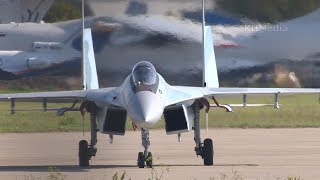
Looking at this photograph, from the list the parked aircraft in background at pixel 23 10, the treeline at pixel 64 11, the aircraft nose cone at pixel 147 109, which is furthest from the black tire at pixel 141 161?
the parked aircraft in background at pixel 23 10

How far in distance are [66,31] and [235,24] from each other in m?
4.19

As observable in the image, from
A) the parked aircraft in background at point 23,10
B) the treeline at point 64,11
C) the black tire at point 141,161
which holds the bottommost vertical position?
the black tire at point 141,161

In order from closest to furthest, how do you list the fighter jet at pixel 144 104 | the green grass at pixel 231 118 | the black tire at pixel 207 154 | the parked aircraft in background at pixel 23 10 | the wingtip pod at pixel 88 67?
1. the fighter jet at pixel 144 104
2. the black tire at pixel 207 154
3. the wingtip pod at pixel 88 67
4. the green grass at pixel 231 118
5. the parked aircraft in background at pixel 23 10

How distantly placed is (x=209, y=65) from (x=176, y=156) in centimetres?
212

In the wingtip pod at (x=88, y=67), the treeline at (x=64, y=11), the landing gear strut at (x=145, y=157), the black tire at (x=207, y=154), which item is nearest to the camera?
the landing gear strut at (x=145, y=157)

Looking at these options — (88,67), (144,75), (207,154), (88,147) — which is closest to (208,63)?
(88,67)

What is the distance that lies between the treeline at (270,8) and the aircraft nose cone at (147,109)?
1102 centimetres

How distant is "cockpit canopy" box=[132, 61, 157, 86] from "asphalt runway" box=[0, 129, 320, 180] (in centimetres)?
134

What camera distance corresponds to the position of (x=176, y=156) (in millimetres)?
20969

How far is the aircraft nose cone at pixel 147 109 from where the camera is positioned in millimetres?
17172

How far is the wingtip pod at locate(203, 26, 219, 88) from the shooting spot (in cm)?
2183

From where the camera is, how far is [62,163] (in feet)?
65.6

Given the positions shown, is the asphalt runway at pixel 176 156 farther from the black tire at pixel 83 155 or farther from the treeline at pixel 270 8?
the treeline at pixel 270 8

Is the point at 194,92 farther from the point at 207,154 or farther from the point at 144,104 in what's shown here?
the point at 144,104
